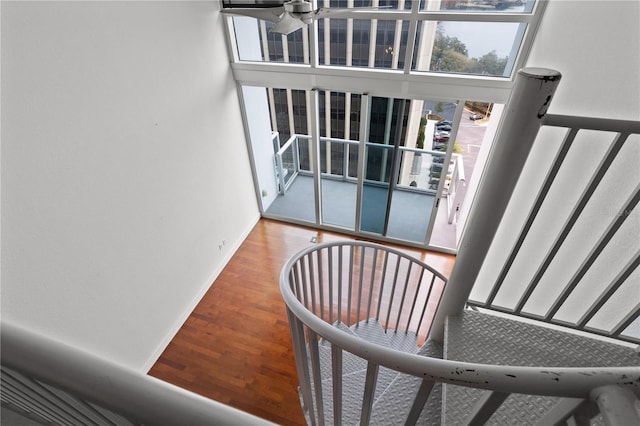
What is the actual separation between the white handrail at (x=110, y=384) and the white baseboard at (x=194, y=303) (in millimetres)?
2867

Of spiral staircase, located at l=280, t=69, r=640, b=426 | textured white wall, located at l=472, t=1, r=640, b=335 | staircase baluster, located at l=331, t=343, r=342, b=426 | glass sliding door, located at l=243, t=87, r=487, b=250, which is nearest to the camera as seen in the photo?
spiral staircase, located at l=280, t=69, r=640, b=426

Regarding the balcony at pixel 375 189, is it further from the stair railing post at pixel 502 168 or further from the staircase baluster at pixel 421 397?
the staircase baluster at pixel 421 397

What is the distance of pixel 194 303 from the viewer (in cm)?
334

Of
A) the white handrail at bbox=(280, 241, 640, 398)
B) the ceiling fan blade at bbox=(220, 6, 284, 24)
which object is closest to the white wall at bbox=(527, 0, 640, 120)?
the white handrail at bbox=(280, 241, 640, 398)

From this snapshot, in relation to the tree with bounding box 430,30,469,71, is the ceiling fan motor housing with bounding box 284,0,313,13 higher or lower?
higher

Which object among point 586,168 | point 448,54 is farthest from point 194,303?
point 448,54

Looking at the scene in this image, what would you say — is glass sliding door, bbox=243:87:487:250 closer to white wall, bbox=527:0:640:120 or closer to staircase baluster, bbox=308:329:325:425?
white wall, bbox=527:0:640:120

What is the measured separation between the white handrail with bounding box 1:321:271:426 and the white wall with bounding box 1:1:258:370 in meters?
1.74

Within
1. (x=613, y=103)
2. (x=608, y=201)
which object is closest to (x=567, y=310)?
(x=608, y=201)

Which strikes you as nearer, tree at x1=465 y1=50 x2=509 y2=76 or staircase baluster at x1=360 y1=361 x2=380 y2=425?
staircase baluster at x1=360 y1=361 x2=380 y2=425

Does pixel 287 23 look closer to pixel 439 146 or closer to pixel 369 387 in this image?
pixel 369 387

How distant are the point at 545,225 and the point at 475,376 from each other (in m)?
1.62

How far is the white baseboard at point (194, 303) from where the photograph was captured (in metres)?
2.86

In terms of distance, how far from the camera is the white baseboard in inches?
112
